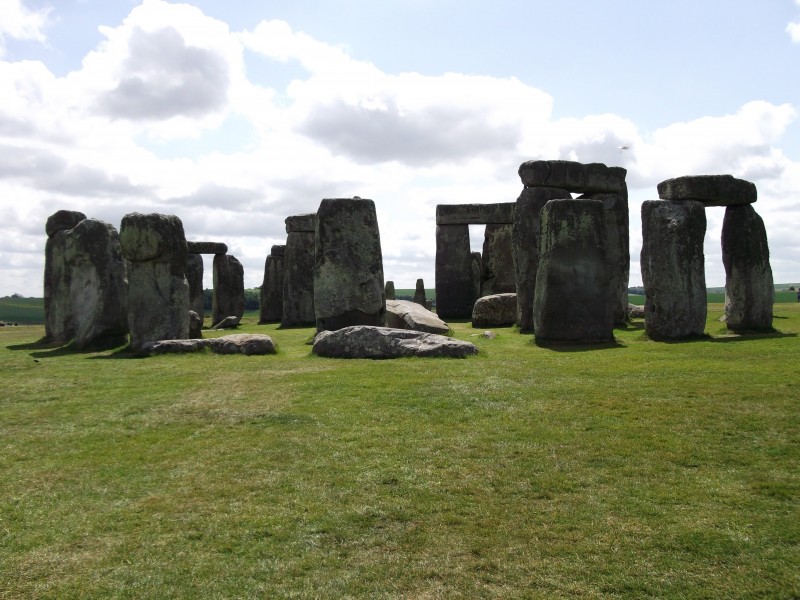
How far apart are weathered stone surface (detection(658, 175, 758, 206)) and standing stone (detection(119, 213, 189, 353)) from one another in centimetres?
958

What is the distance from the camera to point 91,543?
4566mm

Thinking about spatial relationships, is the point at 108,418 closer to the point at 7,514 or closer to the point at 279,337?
the point at 7,514

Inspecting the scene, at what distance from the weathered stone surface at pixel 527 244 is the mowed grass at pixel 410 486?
6487 mm

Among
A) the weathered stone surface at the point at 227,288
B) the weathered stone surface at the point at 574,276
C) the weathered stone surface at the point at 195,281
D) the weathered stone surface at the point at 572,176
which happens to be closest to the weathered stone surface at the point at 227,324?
the weathered stone surface at the point at 195,281

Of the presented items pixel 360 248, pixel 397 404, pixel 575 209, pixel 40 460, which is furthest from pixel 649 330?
pixel 40 460

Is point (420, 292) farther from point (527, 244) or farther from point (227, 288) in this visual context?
point (527, 244)

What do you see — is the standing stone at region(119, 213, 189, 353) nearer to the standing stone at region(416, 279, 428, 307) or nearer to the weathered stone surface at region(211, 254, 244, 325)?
the weathered stone surface at region(211, 254, 244, 325)

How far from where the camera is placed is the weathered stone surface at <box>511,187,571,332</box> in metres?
16.1

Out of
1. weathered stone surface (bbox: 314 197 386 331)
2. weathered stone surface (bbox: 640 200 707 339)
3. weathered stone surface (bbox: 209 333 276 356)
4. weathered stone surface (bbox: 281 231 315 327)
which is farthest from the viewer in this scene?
weathered stone surface (bbox: 281 231 315 327)

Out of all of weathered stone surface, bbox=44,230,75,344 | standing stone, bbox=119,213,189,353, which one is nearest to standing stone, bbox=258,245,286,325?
weathered stone surface, bbox=44,230,75,344

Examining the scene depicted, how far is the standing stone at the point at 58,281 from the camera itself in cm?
1644

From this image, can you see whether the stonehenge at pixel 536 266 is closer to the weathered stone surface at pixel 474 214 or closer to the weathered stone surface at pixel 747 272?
the weathered stone surface at pixel 747 272

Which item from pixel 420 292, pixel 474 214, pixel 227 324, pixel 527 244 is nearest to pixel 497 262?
pixel 474 214

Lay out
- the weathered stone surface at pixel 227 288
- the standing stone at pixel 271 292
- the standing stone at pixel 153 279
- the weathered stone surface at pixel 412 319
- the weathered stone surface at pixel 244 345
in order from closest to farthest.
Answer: the weathered stone surface at pixel 244 345 < the standing stone at pixel 153 279 < the weathered stone surface at pixel 412 319 < the weathered stone surface at pixel 227 288 < the standing stone at pixel 271 292
